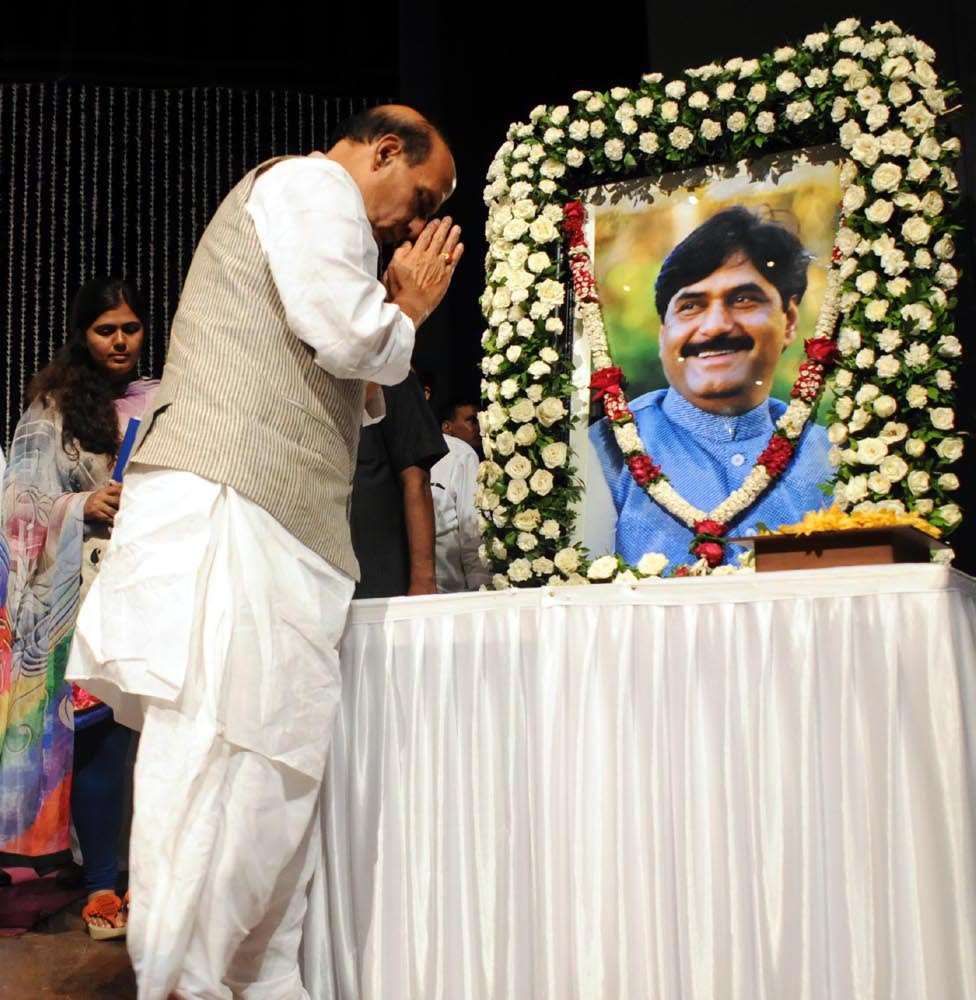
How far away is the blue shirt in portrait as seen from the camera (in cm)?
331

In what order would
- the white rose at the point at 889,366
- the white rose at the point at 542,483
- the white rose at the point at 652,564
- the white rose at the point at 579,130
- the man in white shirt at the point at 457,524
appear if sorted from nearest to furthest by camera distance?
the white rose at the point at 652,564 < the white rose at the point at 889,366 < the white rose at the point at 542,483 < the white rose at the point at 579,130 < the man in white shirt at the point at 457,524

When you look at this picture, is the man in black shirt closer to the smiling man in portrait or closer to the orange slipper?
the smiling man in portrait

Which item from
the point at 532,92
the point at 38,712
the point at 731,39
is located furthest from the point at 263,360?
the point at 532,92

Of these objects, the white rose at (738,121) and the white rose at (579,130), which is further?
the white rose at (579,130)

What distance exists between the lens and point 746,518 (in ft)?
10.9

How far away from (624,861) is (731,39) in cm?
347

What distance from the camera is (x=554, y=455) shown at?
357cm

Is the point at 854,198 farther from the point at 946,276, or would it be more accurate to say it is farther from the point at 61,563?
the point at 61,563

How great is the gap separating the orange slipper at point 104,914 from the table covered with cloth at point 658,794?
119 centimetres

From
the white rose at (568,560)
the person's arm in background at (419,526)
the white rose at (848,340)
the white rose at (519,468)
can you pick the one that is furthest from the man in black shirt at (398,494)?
the white rose at (848,340)

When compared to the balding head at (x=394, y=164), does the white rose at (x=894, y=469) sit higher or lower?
lower

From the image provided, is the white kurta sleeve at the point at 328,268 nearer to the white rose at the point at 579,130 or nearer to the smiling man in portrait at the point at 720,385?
the smiling man in portrait at the point at 720,385

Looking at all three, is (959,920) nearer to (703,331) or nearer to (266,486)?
(266,486)

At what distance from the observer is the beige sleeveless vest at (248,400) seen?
84.1 inches
